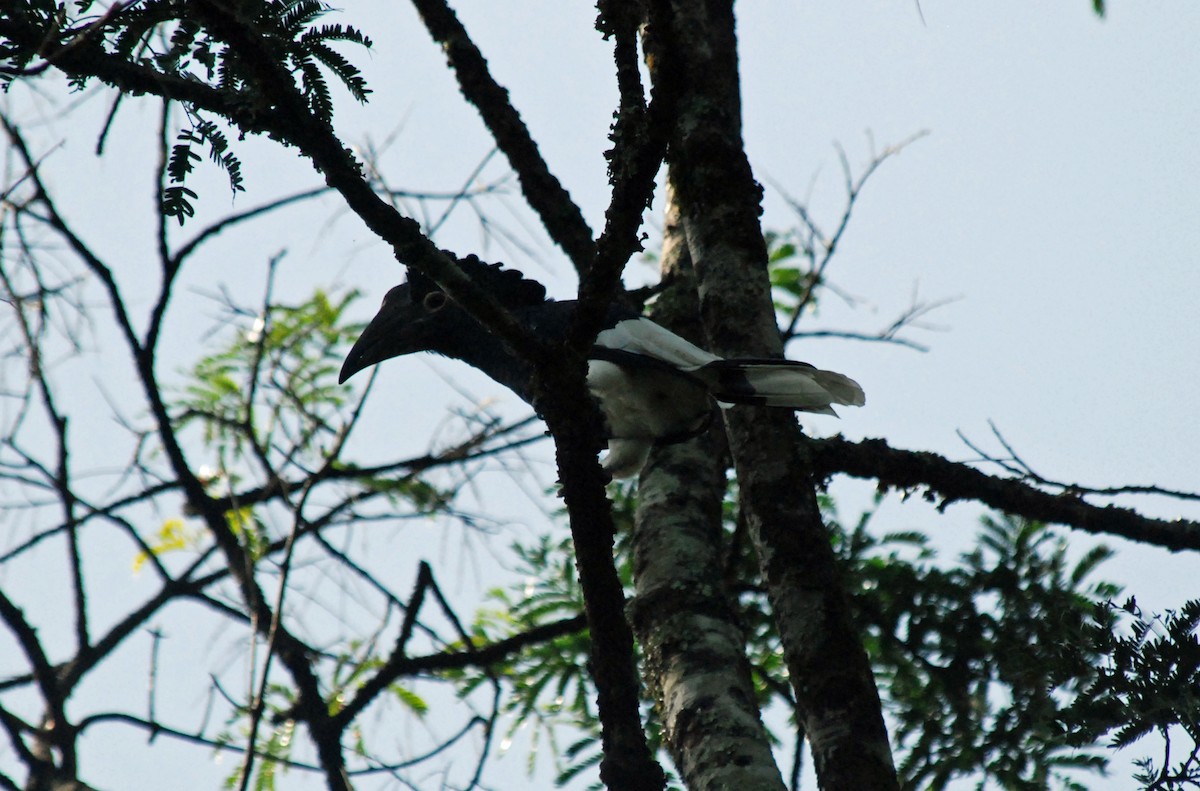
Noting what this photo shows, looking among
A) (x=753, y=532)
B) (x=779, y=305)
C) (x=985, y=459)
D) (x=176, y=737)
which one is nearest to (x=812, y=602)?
(x=753, y=532)

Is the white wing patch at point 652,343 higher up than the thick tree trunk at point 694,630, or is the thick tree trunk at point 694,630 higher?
the white wing patch at point 652,343

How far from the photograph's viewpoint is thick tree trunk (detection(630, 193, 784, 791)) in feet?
9.04

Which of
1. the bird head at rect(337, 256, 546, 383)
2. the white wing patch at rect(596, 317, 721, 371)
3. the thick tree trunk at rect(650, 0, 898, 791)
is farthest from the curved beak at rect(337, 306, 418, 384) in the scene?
the thick tree trunk at rect(650, 0, 898, 791)

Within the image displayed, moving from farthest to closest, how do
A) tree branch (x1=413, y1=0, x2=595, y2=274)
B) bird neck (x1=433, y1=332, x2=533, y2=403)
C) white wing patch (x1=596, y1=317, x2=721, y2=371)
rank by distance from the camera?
tree branch (x1=413, y1=0, x2=595, y2=274)
bird neck (x1=433, y1=332, x2=533, y2=403)
white wing patch (x1=596, y1=317, x2=721, y2=371)

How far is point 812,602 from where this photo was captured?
290 cm

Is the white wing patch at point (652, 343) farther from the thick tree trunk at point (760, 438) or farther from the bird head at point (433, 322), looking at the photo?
the bird head at point (433, 322)

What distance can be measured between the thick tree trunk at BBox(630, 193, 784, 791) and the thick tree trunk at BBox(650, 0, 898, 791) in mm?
198

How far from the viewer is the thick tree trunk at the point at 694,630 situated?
9.04ft

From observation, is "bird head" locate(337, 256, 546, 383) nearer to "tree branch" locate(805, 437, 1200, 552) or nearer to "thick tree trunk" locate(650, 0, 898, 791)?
"thick tree trunk" locate(650, 0, 898, 791)

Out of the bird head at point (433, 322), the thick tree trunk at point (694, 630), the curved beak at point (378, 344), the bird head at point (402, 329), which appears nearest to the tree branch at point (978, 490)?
the thick tree trunk at point (694, 630)

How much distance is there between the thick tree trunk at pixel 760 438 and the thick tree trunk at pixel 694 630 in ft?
0.65

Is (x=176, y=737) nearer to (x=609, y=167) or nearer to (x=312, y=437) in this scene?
(x=312, y=437)

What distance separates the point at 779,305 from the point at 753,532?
2374mm

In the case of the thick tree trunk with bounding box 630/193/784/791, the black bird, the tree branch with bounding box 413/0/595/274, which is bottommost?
the thick tree trunk with bounding box 630/193/784/791
